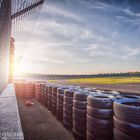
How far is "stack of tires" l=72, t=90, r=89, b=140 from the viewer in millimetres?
5242

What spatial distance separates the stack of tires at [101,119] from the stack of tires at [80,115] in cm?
77

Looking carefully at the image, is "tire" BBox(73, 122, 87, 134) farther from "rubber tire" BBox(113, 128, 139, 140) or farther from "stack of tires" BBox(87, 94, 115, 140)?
"rubber tire" BBox(113, 128, 139, 140)

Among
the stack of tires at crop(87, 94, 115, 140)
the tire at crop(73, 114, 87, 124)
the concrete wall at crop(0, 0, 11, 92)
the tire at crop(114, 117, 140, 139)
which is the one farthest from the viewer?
the concrete wall at crop(0, 0, 11, 92)

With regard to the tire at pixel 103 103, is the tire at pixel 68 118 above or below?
below

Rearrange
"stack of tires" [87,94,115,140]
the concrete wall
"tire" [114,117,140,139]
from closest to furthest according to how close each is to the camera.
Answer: "tire" [114,117,140,139]
"stack of tires" [87,94,115,140]
the concrete wall

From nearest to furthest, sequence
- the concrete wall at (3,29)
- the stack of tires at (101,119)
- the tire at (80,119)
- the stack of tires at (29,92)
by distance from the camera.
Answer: the stack of tires at (101,119) < the tire at (80,119) < the concrete wall at (3,29) < the stack of tires at (29,92)

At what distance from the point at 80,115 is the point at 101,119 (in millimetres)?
1200

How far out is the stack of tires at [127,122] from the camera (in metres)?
3.26

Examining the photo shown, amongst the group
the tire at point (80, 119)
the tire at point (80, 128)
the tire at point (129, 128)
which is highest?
the tire at point (129, 128)

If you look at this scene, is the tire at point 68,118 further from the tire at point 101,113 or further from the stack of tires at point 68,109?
the tire at point 101,113

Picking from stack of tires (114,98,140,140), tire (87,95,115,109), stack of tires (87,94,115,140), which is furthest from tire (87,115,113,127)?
stack of tires (114,98,140,140)

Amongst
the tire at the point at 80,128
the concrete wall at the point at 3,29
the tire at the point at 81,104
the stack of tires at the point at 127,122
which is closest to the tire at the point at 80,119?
the tire at the point at 80,128

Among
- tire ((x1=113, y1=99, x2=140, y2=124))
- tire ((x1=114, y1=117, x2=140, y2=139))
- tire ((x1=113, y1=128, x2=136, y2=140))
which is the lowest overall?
tire ((x1=113, y1=128, x2=136, y2=140))

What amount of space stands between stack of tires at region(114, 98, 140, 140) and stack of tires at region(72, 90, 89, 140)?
5.36 ft
